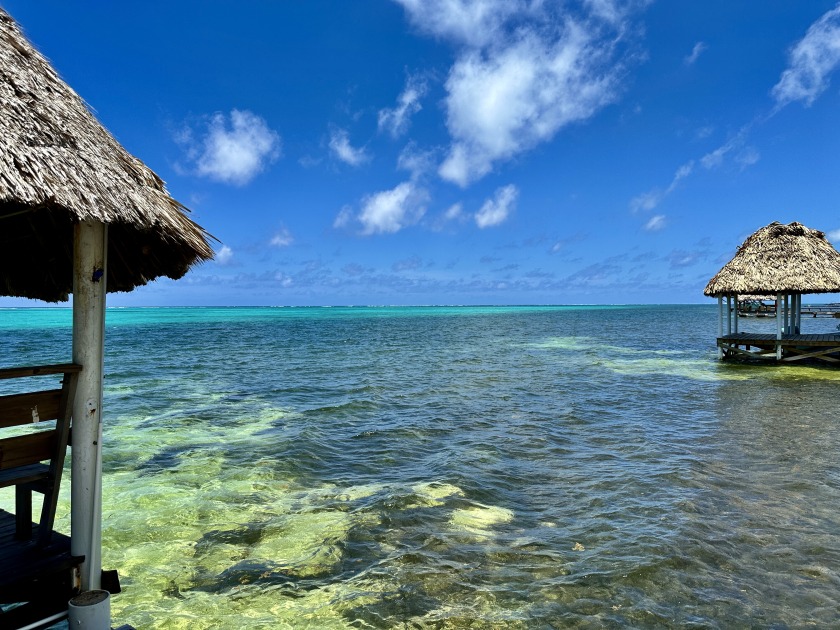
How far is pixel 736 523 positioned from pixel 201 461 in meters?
8.44

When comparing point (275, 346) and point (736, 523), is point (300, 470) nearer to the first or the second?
point (736, 523)

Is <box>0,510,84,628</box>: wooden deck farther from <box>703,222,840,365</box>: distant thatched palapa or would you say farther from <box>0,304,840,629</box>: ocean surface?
<box>703,222,840,365</box>: distant thatched palapa

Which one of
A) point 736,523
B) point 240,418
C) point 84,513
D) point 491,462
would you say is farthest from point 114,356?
point 736,523

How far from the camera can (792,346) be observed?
67.9ft

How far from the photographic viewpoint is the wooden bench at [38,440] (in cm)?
347

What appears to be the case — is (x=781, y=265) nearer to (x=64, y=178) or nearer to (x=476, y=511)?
(x=476, y=511)

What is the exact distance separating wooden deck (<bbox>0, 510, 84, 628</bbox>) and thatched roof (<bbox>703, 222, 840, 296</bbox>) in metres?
22.6

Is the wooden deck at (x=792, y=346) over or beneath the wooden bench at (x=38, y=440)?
beneath

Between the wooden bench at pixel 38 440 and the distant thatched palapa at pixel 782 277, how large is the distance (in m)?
22.1

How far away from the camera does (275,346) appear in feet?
118

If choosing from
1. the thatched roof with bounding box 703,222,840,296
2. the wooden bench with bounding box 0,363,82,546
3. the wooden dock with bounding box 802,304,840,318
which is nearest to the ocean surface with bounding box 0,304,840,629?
the wooden bench with bounding box 0,363,82,546

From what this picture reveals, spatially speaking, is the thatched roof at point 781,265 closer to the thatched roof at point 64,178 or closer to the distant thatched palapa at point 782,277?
the distant thatched palapa at point 782,277

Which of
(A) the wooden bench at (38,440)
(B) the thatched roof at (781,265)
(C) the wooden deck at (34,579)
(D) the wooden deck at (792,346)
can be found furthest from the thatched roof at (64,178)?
(D) the wooden deck at (792,346)

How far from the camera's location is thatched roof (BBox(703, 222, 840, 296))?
1980 cm
